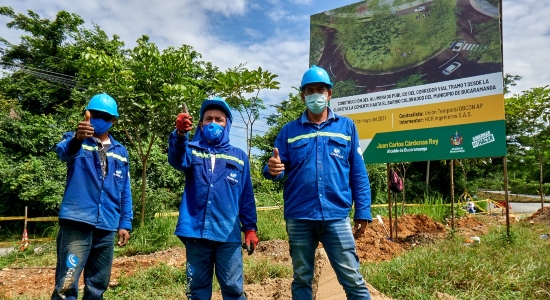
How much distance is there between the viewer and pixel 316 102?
2.69 metres

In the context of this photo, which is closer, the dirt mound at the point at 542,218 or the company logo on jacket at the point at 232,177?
the company logo on jacket at the point at 232,177

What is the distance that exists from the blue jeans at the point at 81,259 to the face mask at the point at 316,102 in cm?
178

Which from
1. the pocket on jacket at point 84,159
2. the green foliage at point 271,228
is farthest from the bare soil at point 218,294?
the pocket on jacket at point 84,159

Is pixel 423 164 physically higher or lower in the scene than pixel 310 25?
lower

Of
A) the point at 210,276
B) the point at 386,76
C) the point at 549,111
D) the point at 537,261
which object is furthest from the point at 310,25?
the point at 549,111

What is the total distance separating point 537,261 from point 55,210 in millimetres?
11349

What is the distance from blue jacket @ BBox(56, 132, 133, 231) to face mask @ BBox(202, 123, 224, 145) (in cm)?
87

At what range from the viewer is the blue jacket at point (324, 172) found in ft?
8.09

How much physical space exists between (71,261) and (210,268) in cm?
96

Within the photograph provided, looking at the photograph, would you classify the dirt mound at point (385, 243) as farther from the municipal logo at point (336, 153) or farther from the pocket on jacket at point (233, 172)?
the pocket on jacket at point (233, 172)

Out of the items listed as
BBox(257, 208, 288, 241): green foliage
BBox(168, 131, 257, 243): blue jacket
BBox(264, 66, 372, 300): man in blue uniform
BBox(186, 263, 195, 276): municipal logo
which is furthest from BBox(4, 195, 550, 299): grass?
BBox(257, 208, 288, 241): green foliage

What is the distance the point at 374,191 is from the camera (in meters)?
17.3

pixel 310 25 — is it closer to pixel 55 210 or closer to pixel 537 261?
pixel 537 261

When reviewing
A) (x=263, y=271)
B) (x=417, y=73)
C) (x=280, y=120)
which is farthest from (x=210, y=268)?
(x=280, y=120)
